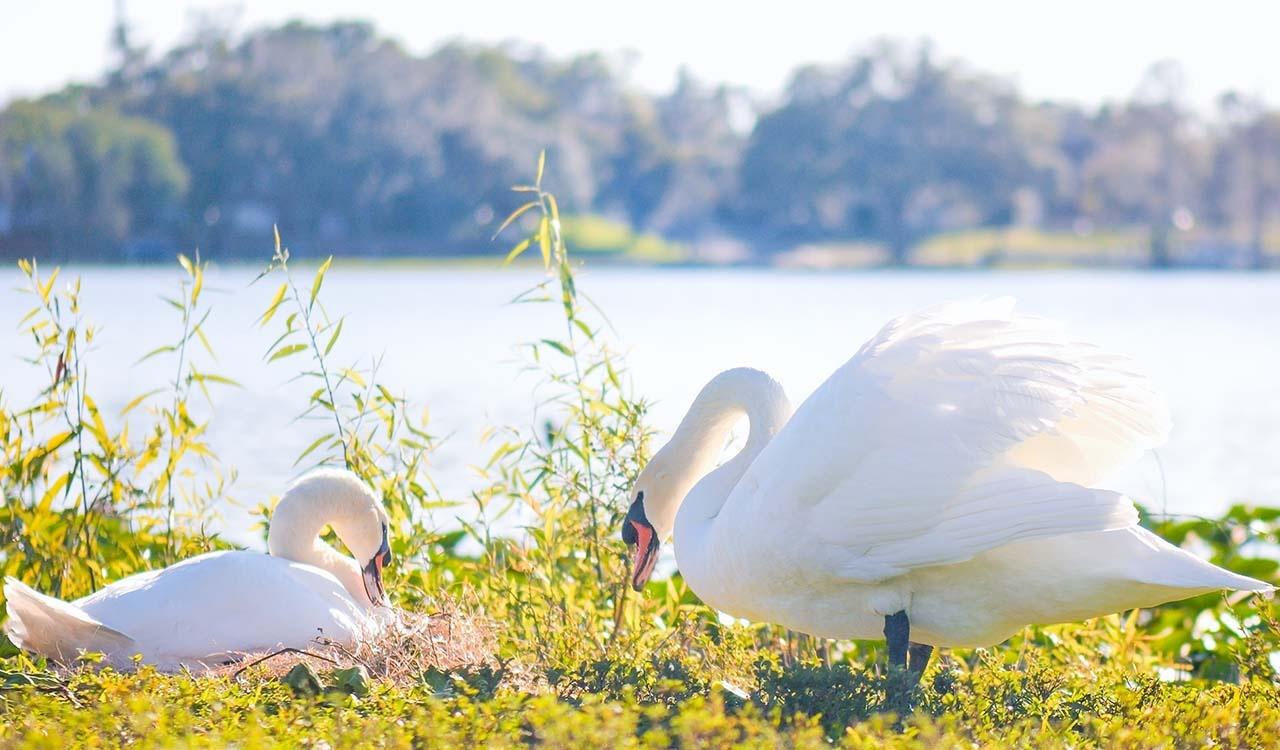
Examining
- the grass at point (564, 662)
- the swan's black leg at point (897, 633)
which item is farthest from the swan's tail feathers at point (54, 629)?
the swan's black leg at point (897, 633)

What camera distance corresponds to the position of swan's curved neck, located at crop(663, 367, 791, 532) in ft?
16.5

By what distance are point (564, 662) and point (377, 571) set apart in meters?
1.19

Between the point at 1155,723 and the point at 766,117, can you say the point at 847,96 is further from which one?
the point at 1155,723

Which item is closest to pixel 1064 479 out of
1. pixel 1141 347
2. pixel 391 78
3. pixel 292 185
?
pixel 1141 347

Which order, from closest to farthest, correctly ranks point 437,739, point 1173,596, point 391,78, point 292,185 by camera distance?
point 437,739 < point 1173,596 < point 292,185 < point 391,78

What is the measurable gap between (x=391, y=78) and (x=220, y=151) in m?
11.4

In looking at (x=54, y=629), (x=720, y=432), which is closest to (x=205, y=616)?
(x=54, y=629)

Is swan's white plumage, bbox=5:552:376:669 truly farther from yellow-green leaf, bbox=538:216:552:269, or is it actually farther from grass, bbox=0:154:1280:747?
yellow-green leaf, bbox=538:216:552:269

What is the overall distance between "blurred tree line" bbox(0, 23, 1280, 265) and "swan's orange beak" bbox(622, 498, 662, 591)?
5421cm

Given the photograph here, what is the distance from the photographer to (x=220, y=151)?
2443 inches

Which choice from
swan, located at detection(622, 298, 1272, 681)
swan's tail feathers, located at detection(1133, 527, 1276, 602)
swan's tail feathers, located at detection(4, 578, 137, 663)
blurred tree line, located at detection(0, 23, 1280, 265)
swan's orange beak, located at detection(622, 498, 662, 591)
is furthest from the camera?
blurred tree line, located at detection(0, 23, 1280, 265)

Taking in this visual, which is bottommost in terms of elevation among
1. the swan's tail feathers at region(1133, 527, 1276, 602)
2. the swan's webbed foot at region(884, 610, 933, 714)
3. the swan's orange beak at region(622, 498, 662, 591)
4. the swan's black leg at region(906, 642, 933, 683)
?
the swan's black leg at region(906, 642, 933, 683)

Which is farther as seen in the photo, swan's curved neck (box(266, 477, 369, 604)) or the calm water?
the calm water

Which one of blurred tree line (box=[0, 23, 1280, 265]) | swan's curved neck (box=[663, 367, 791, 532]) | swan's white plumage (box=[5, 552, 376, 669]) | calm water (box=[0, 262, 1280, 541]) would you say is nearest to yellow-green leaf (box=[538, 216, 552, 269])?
calm water (box=[0, 262, 1280, 541])
